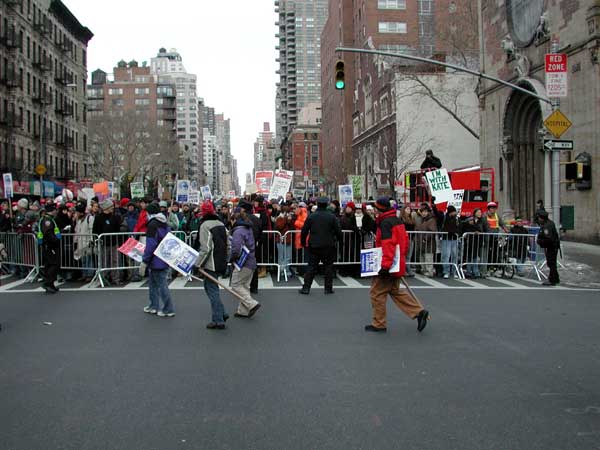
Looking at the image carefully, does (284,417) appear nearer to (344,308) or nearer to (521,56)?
(344,308)

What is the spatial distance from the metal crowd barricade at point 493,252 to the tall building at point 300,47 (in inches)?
6427

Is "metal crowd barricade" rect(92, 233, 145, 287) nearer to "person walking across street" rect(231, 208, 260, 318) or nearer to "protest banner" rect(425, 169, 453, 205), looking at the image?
"person walking across street" rect(231, 208, 260, 318)

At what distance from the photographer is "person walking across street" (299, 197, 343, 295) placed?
506 inches

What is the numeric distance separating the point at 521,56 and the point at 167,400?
28.0m

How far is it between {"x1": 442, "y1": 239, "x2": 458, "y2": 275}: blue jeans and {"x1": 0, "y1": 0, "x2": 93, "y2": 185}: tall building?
38583mm

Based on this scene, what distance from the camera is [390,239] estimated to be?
859cm

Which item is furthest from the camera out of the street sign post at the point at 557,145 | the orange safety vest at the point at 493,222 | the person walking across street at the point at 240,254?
the orange safety vest at the point at 493,222

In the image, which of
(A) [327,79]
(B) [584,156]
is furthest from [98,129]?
(B) [584,156]

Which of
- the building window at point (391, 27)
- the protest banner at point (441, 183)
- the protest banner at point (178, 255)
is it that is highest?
the building window at point (391, 27)

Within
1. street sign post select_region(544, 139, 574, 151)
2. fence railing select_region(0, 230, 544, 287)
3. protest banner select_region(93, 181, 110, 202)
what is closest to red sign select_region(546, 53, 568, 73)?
street sign post select_region(544, 139, 574, 151)

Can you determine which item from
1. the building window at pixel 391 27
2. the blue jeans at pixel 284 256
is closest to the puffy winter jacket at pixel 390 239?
the blue jeans at pixel 284 256

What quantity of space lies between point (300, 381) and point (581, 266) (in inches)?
530

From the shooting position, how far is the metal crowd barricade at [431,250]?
16109 mm

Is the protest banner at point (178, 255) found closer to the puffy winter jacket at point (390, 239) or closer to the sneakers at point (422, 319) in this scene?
the puffy winter jacket at point (390, 239)
